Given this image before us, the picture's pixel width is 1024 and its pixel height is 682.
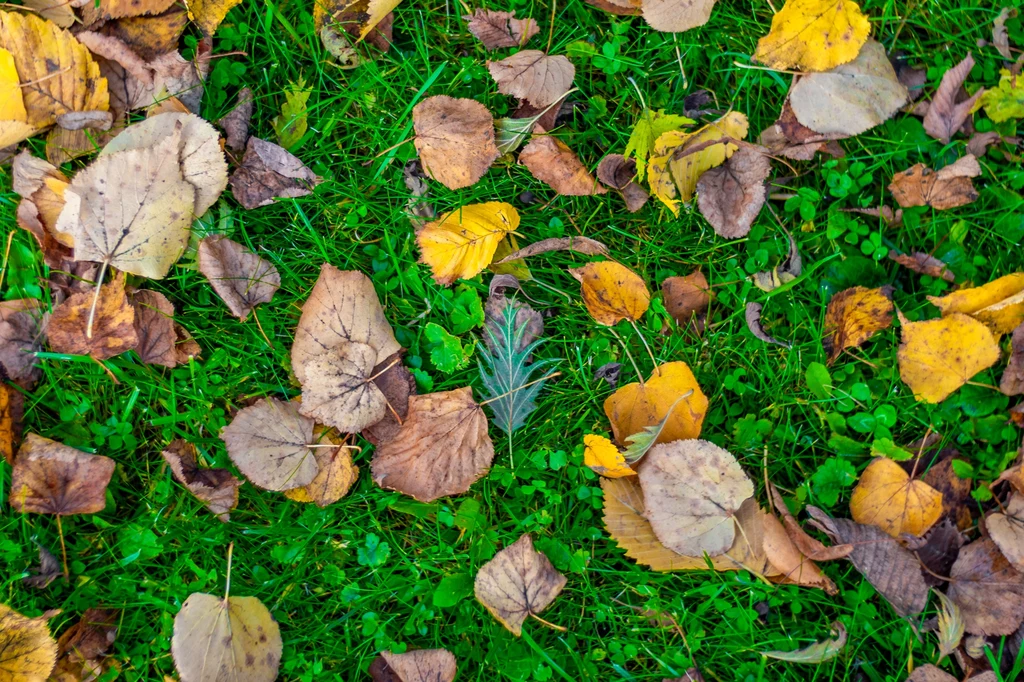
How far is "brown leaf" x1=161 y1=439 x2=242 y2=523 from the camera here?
201 centimetres

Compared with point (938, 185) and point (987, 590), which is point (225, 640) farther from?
point (938, 185)

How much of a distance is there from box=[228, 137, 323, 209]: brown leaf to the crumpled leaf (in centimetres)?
134

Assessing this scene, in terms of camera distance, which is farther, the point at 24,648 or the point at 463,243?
the point at 463,243

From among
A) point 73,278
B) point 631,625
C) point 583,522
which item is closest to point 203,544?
point 73,278

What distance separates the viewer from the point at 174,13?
2.10 meters

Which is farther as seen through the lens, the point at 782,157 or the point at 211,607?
the point at 782,157

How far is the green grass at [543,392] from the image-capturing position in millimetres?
2021

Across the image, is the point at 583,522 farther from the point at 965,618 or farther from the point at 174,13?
the point at 174,13

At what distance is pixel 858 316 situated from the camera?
2143mm

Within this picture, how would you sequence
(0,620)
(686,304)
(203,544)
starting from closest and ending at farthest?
(0,620)
(203,544)
(686,304)

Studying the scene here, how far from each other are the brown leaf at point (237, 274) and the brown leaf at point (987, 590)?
7.30 feet

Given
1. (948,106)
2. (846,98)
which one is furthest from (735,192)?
(948,106)

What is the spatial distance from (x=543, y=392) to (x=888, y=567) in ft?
3.68

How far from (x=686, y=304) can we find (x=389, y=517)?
1118 millimetres
